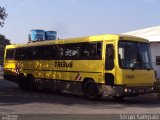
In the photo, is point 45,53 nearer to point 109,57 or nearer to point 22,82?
point 22,82

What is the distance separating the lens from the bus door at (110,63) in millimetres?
18516

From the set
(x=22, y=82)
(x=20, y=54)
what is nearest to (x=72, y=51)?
(x=22, y=82)

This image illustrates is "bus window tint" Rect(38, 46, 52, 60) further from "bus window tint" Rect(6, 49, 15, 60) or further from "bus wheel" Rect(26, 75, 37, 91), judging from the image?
"bus window tint" Rect(6, 49, 15, 60)

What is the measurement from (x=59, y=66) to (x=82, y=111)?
7389 millimetres

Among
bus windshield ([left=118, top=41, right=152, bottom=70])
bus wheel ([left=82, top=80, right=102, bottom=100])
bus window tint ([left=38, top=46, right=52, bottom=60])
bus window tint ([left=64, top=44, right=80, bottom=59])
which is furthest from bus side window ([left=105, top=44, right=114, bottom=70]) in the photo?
bus window tint ([left=38, top=46, right=52, bottom=60])

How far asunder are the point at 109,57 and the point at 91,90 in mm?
2062

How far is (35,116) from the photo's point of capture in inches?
543

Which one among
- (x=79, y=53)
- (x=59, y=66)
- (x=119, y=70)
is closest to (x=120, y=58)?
(x=119, y=70)

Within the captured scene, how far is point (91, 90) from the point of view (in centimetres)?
1991

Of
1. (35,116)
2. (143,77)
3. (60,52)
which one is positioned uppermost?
(60,52)

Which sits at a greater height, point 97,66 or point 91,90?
point 97,66

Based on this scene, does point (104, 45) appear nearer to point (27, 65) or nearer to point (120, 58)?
point (120, 58)

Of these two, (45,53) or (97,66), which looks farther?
(45,53)

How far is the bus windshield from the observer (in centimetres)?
1849
